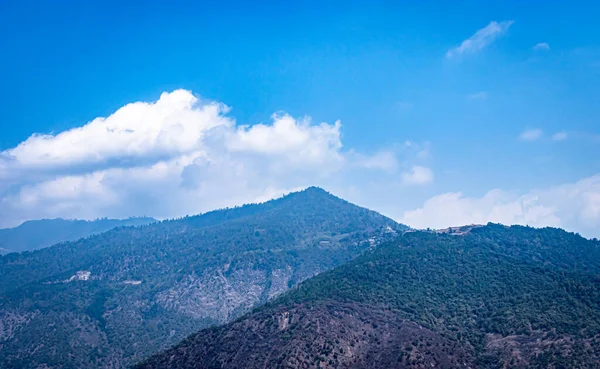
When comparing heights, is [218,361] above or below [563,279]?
below

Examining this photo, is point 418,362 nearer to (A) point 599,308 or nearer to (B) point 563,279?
(A) point 599,308

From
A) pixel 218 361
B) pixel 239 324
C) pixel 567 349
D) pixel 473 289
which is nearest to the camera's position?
pixel 567 349

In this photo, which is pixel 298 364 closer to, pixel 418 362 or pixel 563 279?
pixel 418 362

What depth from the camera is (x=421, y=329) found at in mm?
143375

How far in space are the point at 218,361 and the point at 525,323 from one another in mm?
78326

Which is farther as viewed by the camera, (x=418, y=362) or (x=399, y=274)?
(x=399, y=274)

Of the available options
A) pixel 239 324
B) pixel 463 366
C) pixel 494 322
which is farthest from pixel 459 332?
pixel 239 324

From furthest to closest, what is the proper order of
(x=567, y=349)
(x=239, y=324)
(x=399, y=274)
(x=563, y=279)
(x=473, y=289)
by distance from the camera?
(x=399, y=274), (x=473, y=289), (x=563, y=279), (x=239, y=324), (x=567, y=349)

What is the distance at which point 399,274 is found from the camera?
19750 centimetres

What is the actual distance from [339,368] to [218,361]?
99.7 feet

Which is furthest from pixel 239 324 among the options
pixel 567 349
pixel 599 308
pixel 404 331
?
pixel 599 308

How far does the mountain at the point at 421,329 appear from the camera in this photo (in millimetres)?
124312

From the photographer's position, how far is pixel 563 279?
168500 mm

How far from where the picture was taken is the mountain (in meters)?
124
